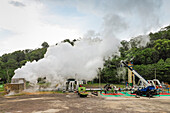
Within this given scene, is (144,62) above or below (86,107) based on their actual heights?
above

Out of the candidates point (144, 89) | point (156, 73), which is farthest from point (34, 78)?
point (156, 73)

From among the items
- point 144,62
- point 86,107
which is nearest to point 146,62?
point 144,62

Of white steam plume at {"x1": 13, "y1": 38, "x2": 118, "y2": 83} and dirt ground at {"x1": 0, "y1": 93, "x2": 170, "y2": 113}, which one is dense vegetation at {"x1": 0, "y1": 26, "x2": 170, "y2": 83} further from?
dirt ground at {"x1": 0, "y1": 93, "x2": 170, "y2": 113}

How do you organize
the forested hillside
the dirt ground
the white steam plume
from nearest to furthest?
the dirt ground, the white steam plume, the forested hillside

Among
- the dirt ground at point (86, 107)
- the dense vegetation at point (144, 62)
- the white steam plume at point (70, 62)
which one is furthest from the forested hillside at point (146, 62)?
the dirt ground at point (86, 107)

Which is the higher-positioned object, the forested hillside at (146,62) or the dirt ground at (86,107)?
the forested hillside at (146,62)

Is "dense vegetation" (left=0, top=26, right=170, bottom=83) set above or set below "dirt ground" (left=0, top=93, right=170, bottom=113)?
above

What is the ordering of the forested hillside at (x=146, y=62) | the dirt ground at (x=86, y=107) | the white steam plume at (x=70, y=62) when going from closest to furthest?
the dirt ground at (x=86, y=107), the white steam plume at (x=70, y=62), the forested hillside at (x=146, y=62)

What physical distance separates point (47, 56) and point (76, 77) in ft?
30.1

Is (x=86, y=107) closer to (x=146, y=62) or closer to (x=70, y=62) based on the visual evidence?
(x=70, y=62)

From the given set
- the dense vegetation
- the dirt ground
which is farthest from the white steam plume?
the dirt ground

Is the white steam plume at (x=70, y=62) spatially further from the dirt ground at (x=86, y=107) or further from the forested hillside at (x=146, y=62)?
the dirt ground at (x=86, y=107)

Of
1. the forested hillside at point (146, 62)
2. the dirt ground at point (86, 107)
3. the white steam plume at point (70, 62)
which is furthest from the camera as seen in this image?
the forested hillside at point (146, 62)

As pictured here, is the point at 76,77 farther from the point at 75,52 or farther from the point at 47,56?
the point at 47,56
